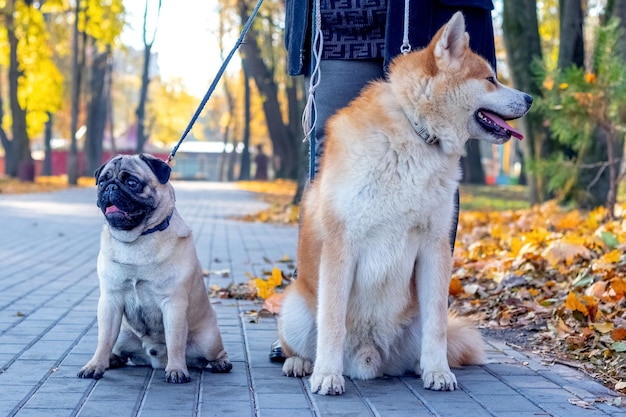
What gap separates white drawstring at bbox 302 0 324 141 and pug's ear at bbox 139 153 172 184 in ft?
3.41

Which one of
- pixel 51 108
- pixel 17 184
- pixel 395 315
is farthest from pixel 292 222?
pixel 51 108

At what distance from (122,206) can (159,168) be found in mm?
303

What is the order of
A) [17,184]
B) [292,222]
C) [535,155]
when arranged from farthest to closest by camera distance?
[17,184] → [292,222] → [535,155]

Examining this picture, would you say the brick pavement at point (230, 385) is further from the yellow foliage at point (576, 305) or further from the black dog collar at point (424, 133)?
the black dog collar at point (424, 133)

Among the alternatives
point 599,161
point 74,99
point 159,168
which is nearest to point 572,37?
point 599,161

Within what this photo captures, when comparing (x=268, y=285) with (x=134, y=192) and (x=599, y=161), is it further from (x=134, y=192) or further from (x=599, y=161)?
(x=599, y=161)

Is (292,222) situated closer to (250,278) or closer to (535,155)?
(535,155)

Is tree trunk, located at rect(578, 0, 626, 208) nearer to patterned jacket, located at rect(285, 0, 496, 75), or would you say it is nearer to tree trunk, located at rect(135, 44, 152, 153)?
patterned jacket, located at rect(285, 0, 496, 75)

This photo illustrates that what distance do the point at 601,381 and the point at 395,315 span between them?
1066 mm

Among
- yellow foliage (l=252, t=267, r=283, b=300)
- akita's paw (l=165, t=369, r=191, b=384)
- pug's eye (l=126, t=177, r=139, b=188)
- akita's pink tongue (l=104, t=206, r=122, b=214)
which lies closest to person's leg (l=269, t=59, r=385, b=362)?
pug's eye (l=126, t=177, r=139, b=188)

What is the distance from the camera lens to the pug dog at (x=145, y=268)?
13.2 feet

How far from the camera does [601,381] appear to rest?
13.8ft

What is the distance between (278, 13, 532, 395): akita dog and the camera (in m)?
3.89

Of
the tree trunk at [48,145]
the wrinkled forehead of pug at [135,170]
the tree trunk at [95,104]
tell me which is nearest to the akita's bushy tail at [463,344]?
the wrinkled forehead of pug at [135,170]
